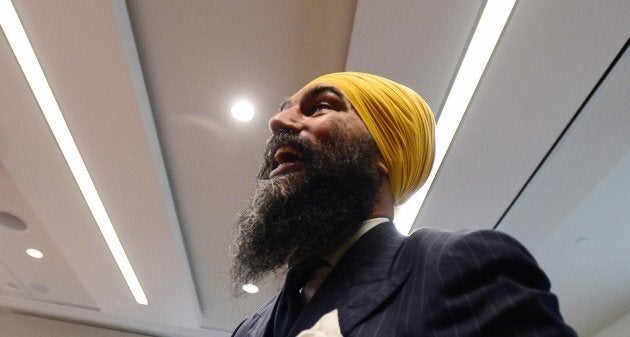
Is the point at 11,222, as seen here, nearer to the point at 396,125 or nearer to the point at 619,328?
the point at 396,125

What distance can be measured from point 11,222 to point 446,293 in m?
3.68

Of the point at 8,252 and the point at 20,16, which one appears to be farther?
the point at 8,252

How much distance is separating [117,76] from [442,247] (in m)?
1.60

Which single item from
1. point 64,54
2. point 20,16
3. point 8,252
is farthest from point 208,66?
point 8,252

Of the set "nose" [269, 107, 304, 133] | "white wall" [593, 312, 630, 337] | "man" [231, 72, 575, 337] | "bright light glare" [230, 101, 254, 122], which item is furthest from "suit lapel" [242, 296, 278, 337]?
"white wall" [593, 312, 630, 337]

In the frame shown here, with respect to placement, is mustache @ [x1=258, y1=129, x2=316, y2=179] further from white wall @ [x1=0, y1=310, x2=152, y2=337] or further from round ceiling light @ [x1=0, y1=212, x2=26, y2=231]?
white wall @ [x1=0, y1=310, x2=152, y2=337]

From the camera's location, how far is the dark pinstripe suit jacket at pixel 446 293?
16.8 inches

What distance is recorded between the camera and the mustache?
830 millimetres

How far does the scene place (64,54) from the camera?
1.56 meters

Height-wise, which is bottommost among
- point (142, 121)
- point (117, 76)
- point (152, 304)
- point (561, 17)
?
point (152, 304)

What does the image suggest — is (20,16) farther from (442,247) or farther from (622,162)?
(622,162)

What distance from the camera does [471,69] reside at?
58.5 inches

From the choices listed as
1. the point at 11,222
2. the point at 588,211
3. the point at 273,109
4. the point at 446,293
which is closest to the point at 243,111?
the point at 273,109

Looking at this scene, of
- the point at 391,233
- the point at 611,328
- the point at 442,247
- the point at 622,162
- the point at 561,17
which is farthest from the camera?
the point at 611,328
